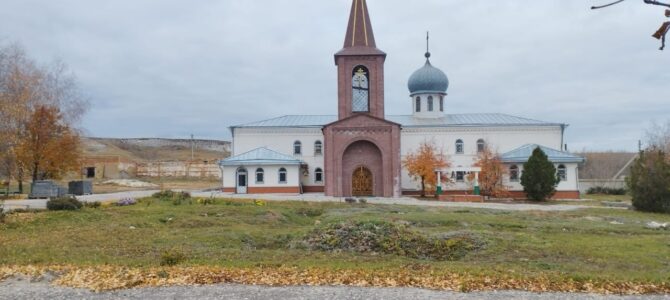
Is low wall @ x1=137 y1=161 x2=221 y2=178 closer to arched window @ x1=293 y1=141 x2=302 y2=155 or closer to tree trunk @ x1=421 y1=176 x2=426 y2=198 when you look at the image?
arched window @ x1=293 y1=141 x2=302 y2=155

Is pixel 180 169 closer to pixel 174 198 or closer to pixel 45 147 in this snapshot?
pixel 45 147

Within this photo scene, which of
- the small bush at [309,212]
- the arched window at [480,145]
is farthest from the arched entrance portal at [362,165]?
the small bush at [309,212]

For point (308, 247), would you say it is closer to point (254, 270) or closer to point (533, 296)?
point (254, 270)

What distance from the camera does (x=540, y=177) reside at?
34219 millimetres

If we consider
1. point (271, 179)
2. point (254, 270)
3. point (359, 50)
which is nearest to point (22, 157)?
point (271, 179)

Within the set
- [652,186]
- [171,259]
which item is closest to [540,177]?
[652,186]

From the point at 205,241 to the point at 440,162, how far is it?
2572 centimetres

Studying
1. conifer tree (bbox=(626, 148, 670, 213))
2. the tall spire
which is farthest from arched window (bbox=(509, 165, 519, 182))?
the tall spire

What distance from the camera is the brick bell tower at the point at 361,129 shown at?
35688 millimetres

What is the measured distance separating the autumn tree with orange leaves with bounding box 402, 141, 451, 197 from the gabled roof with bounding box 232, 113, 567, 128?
3145mm

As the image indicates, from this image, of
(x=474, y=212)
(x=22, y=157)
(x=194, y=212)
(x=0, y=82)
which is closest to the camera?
(x=194, y=212)

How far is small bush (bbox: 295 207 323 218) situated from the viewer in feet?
76.2

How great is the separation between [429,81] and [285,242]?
99.7 feet

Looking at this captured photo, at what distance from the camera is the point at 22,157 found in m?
32.1
